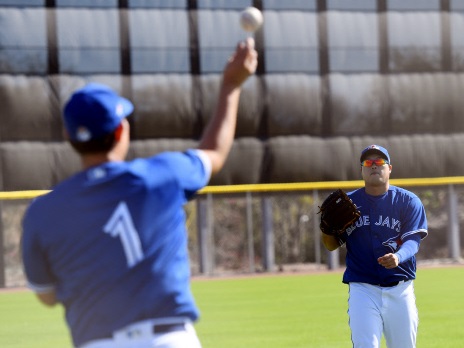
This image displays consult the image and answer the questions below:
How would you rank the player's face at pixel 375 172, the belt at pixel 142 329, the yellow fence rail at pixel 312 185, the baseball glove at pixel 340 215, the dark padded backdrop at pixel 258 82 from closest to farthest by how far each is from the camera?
the belt at pixel 142 329, the baseball glove at pixel 340 215, the player's face at pixel 375 172, the dark padded backdrop at pixel 258 82, the yellow fence rail at pixel 312 185

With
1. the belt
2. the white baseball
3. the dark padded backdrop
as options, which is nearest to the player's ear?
the belt

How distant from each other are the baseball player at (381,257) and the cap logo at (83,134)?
3833 mm

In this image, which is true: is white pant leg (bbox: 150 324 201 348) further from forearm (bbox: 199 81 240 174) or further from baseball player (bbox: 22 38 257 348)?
forearm (bbox: 199 81 240 174)

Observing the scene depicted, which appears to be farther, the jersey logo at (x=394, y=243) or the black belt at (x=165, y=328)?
the jersey logo at (x=394, y=243)

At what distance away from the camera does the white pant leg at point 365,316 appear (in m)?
6.67

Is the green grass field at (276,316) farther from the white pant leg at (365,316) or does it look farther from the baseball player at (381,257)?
the white pant leg at (365,316)

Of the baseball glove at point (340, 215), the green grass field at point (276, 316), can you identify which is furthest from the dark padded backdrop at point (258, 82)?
the baseball glove at point (340, 215)

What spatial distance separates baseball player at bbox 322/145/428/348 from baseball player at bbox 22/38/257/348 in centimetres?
368

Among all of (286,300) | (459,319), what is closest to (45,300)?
(459,319)

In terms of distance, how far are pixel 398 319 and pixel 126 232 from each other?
4.06m

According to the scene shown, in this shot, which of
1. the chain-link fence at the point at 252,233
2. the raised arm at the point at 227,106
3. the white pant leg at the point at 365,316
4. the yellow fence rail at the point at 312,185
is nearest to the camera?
the raised arm at the point at 227,106

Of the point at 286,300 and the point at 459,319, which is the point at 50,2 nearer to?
the point at 286,300

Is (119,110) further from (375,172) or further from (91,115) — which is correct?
(375,172)

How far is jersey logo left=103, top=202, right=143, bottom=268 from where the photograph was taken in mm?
3000
